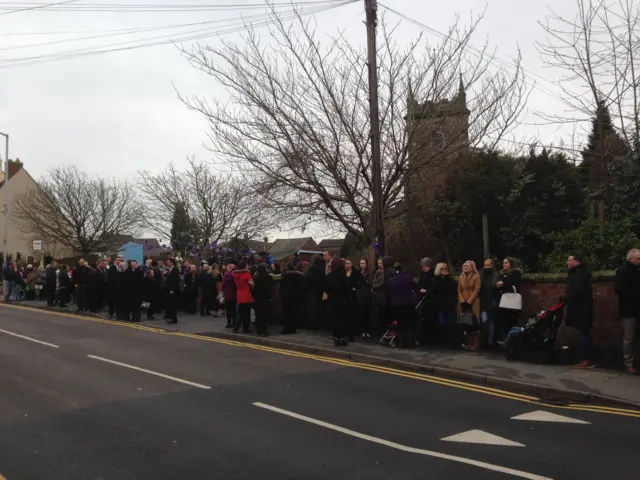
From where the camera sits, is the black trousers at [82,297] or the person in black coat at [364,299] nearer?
the person in black coat at [364,299]

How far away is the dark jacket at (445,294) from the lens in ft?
37.9

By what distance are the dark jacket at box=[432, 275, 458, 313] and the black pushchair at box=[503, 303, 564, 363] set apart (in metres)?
1.58

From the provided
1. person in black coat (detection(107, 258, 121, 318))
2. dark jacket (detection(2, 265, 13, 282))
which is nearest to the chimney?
dark jacket (detection(2, 265, 13, 282))

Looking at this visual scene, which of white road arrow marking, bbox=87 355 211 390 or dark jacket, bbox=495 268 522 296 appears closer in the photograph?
white road arrow marking, bbox=87 355 211 390

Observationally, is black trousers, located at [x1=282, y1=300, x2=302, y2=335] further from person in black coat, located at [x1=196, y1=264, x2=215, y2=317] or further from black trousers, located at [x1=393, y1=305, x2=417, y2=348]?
person in black coat, located at [x1=196, y1=264, x2=215, y2=317]

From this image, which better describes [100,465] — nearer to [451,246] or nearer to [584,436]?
[584,436]

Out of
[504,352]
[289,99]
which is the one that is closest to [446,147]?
[289,99]

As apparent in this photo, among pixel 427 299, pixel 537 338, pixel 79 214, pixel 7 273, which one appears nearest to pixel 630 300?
pixel 537 338

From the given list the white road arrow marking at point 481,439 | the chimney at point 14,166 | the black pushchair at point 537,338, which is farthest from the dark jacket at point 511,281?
the chimney at point 14,166

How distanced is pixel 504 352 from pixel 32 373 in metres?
7.98

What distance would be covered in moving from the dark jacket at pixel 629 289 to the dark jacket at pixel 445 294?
10.6 feet

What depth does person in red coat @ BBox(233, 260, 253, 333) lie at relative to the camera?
45.4 ft

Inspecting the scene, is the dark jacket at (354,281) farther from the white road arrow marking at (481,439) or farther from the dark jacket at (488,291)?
the white road arrow marking at (481,439)

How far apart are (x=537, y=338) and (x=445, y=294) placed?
2.09m
